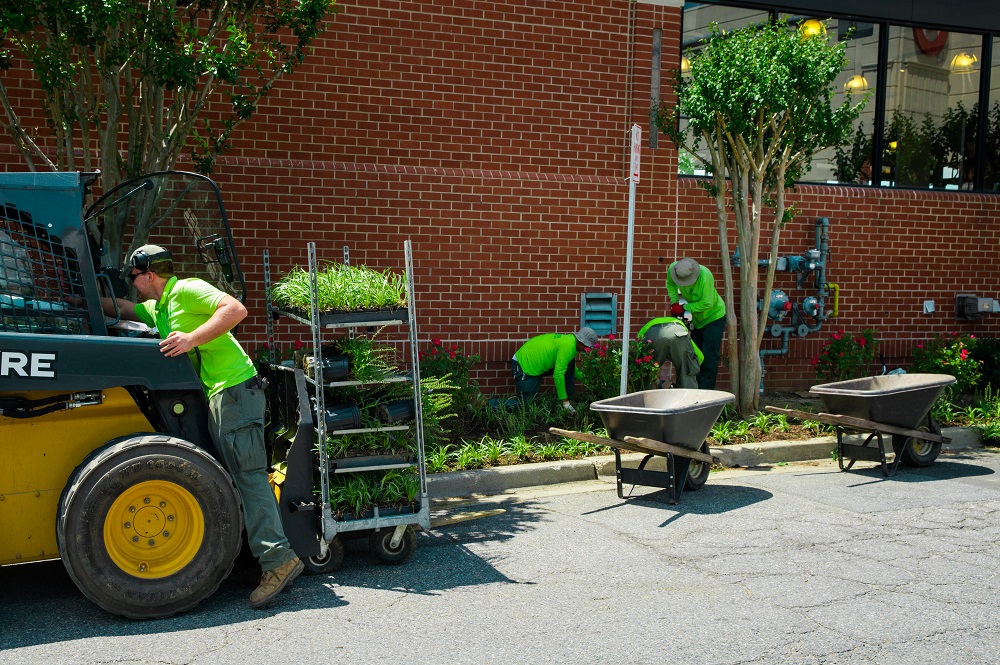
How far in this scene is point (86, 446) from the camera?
511 centimetres

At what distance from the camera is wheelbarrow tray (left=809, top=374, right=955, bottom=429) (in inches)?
324

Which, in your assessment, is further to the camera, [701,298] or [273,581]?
[701,298]

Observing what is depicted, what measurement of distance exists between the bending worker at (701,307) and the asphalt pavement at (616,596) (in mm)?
3144

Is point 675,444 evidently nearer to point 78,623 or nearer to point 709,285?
point 709,285

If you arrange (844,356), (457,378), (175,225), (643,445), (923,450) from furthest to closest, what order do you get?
(844,356)
(457,378)
(923,450)
(643,445)
(175,225)

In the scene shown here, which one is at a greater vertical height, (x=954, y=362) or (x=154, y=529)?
(x=954, y=362)

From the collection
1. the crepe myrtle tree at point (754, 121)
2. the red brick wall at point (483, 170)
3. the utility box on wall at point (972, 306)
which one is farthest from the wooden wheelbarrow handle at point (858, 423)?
the utility box on wall at point (972, 306)

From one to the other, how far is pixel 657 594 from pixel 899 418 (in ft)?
13.0

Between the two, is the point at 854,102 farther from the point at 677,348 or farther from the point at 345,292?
the point at 345,292

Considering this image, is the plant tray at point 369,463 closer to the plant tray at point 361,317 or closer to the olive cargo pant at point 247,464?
the olive cargo pant at point 247,464

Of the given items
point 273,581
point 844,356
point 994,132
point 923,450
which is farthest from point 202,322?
point 994,132

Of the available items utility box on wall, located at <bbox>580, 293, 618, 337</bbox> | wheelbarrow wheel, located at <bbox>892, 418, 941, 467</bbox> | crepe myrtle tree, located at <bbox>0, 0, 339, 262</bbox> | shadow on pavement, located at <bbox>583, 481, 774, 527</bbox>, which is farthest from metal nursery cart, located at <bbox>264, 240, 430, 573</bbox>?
utility box on wall, located at <bbox>580, 293, 618, 337</bbox>

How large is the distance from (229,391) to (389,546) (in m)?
1.38

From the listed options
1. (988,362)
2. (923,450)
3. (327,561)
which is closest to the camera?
(327,561)
